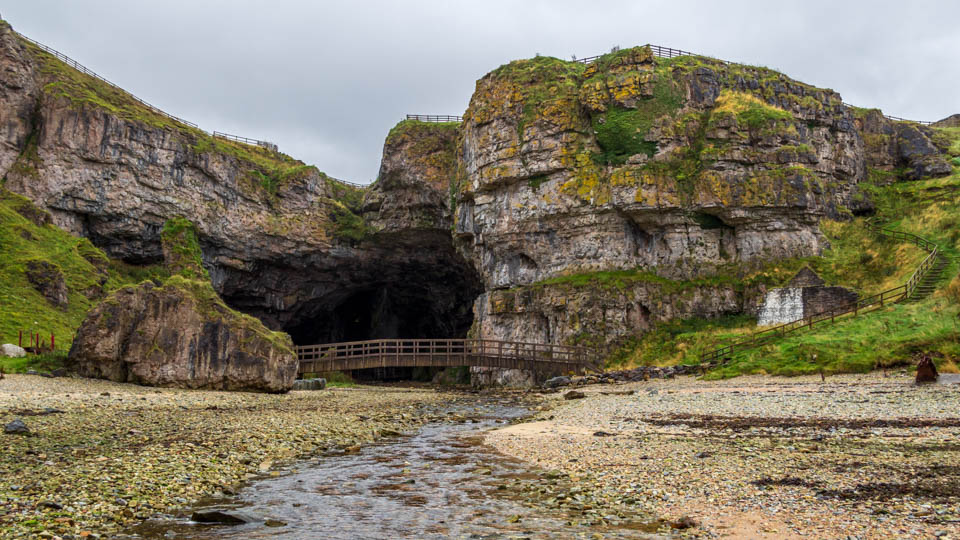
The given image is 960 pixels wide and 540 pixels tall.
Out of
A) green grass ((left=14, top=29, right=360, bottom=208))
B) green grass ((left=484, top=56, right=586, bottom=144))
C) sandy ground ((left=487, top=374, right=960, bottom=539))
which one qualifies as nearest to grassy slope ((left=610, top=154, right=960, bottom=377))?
sandy ground ((left=487, top=374, right=960, bottom=539))

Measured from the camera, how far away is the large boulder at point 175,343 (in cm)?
2573

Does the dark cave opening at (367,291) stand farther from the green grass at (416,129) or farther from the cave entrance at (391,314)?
the green grass at (416,129)

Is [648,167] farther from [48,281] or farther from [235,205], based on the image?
[48,281]

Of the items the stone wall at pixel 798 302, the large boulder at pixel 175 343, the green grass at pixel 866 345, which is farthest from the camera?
the stone wall at pixel 798 302

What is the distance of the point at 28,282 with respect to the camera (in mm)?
34031

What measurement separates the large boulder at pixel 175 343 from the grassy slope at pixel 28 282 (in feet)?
10.2

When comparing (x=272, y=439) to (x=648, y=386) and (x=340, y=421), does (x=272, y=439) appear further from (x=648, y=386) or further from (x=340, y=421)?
(x=648, y=386)

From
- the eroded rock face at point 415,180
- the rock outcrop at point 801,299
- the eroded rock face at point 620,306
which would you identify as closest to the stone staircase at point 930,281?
the rock outcrop at point 801,299

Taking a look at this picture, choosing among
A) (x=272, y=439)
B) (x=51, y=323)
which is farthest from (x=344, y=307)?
(x=272, y=439)

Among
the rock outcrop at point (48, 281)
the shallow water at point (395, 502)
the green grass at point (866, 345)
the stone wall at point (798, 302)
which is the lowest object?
the shallow water at point (395, 502)

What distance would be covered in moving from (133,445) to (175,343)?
1607 cm

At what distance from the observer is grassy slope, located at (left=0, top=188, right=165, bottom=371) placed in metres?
30.3

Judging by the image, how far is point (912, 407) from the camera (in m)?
14.9

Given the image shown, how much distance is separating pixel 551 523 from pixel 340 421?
41.7 ft
